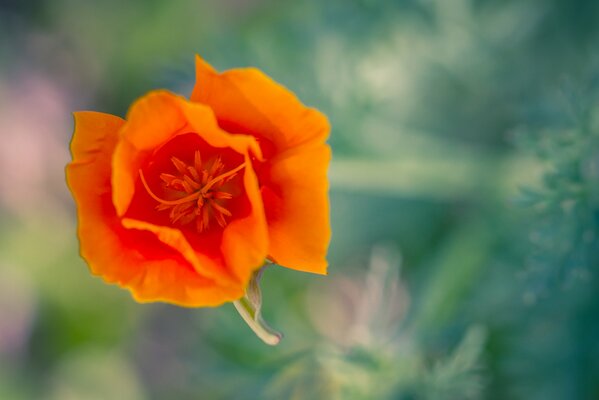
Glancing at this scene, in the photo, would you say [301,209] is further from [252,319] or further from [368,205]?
[368,205]

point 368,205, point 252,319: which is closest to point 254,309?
point 252,319

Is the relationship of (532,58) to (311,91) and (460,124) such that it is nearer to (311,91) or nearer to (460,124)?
(460,124)

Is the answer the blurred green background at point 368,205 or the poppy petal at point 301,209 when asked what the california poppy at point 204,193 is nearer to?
the poppy petal at point 301,209

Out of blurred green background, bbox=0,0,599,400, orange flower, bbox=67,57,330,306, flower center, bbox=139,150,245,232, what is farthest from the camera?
blurred green background, bbox=0,0,599,400

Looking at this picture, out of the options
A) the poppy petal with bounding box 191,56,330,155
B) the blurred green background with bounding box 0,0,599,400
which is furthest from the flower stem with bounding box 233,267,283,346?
the blurred green background with bounding box 0,0,599,400

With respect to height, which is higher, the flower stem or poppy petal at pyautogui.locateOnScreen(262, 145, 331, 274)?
poppy petal at pyautogui.locateOnScreen(262, 145, 331, 274)

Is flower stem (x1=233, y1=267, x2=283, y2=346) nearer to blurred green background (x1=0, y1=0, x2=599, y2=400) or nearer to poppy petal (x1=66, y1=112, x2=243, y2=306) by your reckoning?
poppy petal (x1=66, y1=112, x2=243, y2=306)

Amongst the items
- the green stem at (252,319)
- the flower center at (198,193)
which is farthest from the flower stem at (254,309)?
the flower center at (198,193)
